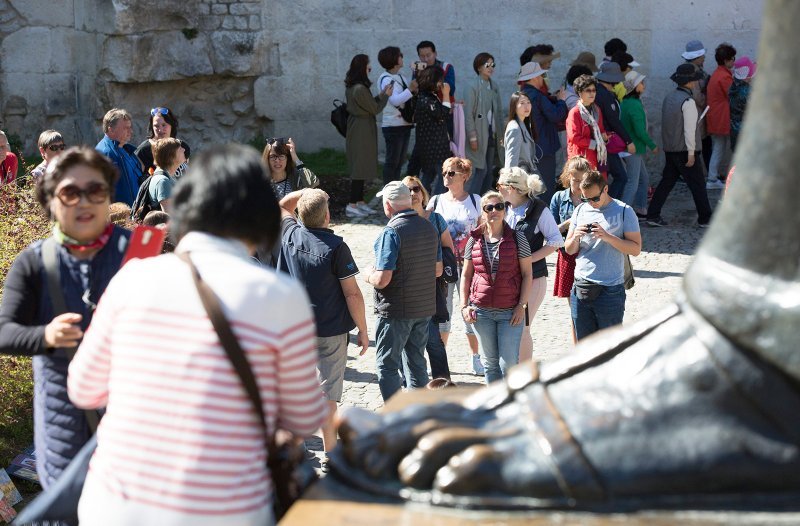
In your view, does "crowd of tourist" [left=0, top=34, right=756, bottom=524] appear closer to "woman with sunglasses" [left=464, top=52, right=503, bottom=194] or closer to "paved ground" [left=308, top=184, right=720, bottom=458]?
"woman with sunglasses" [left=464, top=52, right=503, bottom=194]

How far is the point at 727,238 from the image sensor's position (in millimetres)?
2117

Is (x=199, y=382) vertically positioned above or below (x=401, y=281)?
above

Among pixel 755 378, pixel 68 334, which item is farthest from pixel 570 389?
pixel 68 334

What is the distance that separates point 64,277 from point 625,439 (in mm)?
1845

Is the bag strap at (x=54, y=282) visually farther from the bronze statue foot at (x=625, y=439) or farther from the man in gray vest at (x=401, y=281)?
the man in gray vest at (x=401, y=281)

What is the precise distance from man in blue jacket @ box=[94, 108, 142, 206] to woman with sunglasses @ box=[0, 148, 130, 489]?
14.8 feet

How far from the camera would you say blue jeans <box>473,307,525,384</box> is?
248 inches

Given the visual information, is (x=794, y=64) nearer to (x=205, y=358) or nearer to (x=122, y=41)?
(x=205, y=358)

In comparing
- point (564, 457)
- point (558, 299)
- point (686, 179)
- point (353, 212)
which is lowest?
point (558, 299)

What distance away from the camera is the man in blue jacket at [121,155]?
7.70 m

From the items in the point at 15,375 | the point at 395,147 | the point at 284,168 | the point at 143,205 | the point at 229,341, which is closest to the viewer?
the point at 229,341

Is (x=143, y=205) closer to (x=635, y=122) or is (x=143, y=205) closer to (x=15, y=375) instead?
(x=15, y=375)

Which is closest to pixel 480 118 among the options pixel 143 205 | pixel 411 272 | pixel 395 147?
pixel 395 147

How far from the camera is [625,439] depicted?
2031 millimetres
